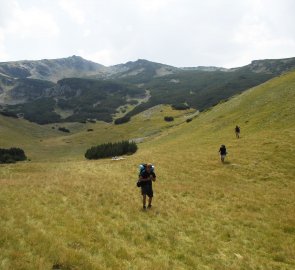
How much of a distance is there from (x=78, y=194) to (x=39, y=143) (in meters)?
85.1

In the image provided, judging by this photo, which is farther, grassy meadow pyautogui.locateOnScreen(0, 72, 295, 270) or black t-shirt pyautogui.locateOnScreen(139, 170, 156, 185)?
black t-shirt pyautogui.locateOnScreen(139, 170, 156, 185)

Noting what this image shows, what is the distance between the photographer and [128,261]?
11.9 meters

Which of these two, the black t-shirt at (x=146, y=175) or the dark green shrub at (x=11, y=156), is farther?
the dark green shrub at (x=11, y=156)

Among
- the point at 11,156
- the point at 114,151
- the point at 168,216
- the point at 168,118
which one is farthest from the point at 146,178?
the point at 168,118

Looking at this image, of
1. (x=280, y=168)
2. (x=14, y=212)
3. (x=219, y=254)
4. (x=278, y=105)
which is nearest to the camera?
(x=219, y=254)

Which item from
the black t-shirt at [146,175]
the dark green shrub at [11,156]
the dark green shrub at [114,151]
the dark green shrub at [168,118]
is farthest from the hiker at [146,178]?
the dark green shrub at [168,118]

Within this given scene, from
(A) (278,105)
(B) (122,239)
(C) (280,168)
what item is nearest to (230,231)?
(B) (122,239)

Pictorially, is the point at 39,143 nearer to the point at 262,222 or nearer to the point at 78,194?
the point at 78,194

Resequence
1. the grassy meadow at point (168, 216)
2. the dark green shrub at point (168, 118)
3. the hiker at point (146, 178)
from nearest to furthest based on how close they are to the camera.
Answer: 1. the grassy meadow at point (168, 216)
2. the hiker at point (146, 178)
3. the dark green shrub at point (168, 118)

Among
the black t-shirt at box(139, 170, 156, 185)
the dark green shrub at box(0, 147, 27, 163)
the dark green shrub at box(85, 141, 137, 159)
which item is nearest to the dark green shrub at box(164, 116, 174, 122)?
the dark green shrub at box(0, 147, 27, 163)

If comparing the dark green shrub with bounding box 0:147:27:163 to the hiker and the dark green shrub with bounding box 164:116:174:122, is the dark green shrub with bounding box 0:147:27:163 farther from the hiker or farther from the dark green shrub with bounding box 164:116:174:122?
the hiker

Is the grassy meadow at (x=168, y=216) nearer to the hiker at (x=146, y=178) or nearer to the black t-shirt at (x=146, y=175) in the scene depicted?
the hiker at (x=146, y=178)

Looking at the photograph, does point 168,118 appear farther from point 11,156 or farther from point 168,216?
point 168,216

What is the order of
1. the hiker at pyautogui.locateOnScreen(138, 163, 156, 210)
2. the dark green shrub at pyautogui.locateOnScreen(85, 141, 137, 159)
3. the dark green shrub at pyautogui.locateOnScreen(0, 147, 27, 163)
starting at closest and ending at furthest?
1. the hiker at pyautogui.locateOnScreen(138, 163, 156, 210)
2. the dark green shrub at pyautogui.locateOnScreen(85, 141, 137, 159)
3. the dark green shrub at pyautogui.locateOnScreen(0, 147, 27, 163)
